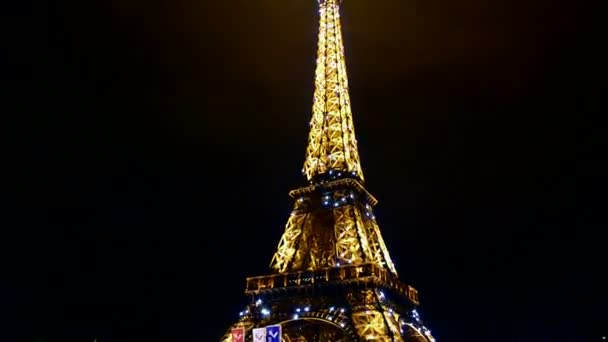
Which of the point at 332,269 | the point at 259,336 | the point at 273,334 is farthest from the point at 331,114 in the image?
the point at 273,334

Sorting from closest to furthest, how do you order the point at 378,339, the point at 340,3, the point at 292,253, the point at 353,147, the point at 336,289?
the point at 378,339 < the point at 336,289 < the point at 292,253 < the point at 353,147 < the point at 340,3

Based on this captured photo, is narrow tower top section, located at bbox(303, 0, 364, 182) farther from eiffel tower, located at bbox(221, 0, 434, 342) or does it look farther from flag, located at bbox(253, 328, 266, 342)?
flag, located at bbox(253, 328, 266, 342)

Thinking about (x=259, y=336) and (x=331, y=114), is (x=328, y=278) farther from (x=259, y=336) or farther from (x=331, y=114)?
(x=331, y=114)

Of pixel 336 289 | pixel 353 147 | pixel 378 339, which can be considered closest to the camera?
pixel 378 339

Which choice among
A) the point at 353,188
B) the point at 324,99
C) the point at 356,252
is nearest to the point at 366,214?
the point at 353,188

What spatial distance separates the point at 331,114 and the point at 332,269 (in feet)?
47.4

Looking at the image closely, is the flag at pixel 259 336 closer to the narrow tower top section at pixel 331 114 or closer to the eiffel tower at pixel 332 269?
the eiffel tower at pixel 332 269

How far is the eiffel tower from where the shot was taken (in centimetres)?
3203

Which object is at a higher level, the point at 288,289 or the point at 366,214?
the point at 366,214

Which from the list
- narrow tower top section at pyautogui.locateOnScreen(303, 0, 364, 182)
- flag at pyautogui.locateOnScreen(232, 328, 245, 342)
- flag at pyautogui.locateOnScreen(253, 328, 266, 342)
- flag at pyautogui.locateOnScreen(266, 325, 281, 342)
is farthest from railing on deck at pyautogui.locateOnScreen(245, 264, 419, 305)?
flag at pyautogui.locateOnScreen(232, 328, 245, 342)

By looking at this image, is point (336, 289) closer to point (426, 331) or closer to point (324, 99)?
point (426, 331)

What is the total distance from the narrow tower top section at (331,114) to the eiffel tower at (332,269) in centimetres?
8

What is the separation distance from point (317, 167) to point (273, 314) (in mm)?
11906

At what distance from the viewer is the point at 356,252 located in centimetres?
3469
